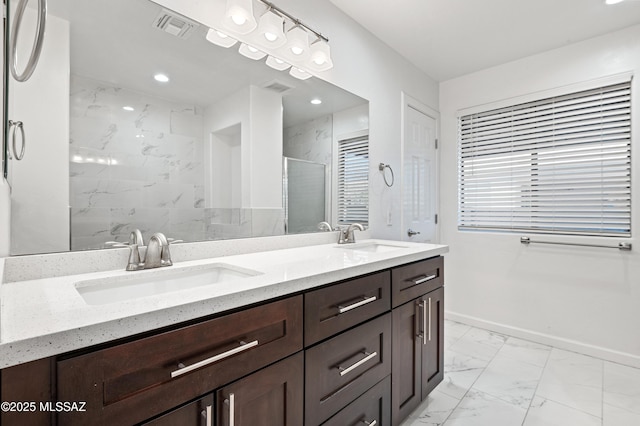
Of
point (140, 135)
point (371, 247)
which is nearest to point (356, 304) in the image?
point (371, 247)

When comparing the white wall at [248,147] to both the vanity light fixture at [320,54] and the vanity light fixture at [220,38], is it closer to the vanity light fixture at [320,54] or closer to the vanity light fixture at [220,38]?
the vanity light fixture at [220,38]

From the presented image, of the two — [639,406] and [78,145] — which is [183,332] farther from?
[639,406]

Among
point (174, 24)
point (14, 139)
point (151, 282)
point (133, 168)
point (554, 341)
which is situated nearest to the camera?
point (14, 139)

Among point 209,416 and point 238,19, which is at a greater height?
point 238,19

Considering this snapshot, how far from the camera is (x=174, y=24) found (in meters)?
1.31

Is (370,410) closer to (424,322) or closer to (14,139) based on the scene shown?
(424,322)

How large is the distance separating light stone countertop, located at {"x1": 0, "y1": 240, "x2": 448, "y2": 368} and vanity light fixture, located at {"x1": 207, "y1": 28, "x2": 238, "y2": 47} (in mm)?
1016

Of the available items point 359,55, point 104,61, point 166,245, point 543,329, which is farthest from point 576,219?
point 104,61

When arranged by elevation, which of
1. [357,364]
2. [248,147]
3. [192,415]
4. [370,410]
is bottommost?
[370,410]

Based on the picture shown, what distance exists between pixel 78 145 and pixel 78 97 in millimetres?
164

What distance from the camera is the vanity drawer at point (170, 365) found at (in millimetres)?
600

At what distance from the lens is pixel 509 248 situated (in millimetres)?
2807

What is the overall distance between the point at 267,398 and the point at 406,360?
2.89 ft

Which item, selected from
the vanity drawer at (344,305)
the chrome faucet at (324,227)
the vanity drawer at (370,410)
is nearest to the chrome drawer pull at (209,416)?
the vanity drawer at (344,305)
